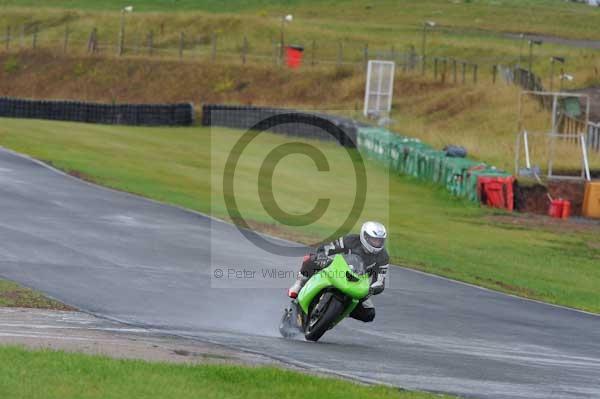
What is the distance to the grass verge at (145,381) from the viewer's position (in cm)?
895

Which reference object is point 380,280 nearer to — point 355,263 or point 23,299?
point 355,263

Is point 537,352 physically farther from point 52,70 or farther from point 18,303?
point 52,70

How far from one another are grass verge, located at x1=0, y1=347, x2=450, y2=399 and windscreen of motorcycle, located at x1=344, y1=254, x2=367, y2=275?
228 centimetres

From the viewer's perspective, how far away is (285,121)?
4250cm

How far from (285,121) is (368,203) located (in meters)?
13.8

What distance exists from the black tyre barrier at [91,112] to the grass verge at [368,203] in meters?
2.94

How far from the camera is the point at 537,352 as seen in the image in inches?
527

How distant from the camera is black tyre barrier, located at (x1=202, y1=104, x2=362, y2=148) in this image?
4125 cm

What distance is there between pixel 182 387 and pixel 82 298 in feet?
16.2

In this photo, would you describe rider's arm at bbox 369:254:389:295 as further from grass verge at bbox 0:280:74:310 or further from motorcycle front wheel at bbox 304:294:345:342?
grass verge at bbox 0:280:74:310

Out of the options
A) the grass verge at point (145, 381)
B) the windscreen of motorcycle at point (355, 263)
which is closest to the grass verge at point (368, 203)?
the windscreen of motorcycle at point (355, 263)

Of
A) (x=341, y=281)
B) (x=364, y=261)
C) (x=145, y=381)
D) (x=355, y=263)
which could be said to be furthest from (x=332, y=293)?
(x=145, y=381)

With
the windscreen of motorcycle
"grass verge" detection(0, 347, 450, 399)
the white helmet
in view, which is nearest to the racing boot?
the windscreen of motorcycle

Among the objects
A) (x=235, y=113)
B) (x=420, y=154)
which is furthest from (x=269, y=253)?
(x=235, y=113)
